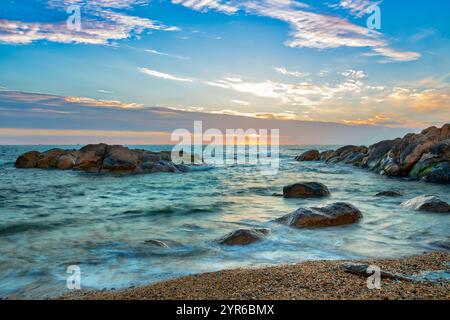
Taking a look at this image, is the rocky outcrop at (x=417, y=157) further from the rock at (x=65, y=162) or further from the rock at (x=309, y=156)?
the rock at (x=65, y=162)

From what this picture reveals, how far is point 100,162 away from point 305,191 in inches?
766

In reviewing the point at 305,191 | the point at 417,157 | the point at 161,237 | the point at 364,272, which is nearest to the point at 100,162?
the point at 305,191

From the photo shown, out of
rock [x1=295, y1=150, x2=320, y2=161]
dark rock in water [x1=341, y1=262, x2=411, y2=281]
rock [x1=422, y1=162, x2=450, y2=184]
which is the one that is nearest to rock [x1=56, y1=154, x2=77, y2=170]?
rock [x1=422, y1=162, x2=450, y2=184]

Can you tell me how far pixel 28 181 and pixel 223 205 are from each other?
14.8m

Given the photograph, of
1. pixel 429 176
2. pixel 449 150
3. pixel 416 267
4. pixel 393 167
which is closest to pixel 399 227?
pixel 416 267

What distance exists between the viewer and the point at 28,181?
21828 mm

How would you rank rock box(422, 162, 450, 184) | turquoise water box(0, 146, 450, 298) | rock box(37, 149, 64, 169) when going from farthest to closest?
1. rock box(37, 149, 64, 169)
2. rock box(422, 162, 450, 184)
3. turquoise water box(0, 146, 450, 298)

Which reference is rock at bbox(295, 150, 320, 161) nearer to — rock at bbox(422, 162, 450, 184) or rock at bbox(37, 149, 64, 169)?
rock at bbox(422, 162, 450, 184)

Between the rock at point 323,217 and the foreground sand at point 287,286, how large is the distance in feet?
10.9

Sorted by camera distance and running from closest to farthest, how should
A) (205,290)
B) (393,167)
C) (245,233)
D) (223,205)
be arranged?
(205,290), (245,233), (223,205), (393,167)

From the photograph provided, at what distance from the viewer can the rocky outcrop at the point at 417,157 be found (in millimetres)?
21141

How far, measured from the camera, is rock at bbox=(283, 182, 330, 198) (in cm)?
1469

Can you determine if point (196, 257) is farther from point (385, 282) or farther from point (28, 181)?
point (28, 181)

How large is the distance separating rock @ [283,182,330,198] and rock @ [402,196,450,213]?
12.4 ft
